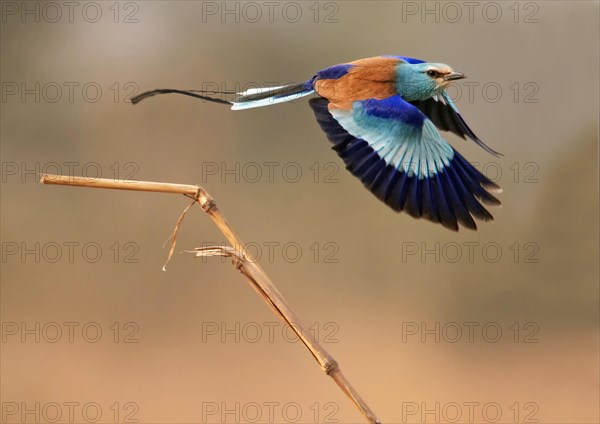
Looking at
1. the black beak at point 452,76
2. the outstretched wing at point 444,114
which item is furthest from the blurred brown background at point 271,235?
the black beak at point 452,76

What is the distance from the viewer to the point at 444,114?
127cm

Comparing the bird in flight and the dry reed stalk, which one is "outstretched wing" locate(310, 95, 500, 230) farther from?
the dry reed stalk

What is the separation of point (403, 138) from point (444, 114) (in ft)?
0.55

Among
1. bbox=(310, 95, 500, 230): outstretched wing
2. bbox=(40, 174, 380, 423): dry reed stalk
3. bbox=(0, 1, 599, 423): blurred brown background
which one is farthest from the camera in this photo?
bbox=(0, 1, 599, 423): blurred brown background

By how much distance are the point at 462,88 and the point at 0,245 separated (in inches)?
41.4

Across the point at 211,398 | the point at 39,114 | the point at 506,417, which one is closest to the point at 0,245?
the point at 39,114

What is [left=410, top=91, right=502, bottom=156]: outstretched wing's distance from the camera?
123 centimetres

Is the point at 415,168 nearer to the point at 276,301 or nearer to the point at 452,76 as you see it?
the point at 452,76

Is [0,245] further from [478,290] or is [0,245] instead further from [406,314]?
[478,290]

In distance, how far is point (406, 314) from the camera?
4.87 feet

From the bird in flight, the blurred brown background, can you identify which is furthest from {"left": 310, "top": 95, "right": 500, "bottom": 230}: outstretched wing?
the blurred brown background

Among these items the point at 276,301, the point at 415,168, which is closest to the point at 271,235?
the point at 415,168

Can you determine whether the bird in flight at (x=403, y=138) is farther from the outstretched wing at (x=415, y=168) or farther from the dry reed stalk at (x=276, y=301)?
the dry reed stalk at (x=276, y=301)

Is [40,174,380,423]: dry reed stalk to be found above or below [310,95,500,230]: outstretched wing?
below
